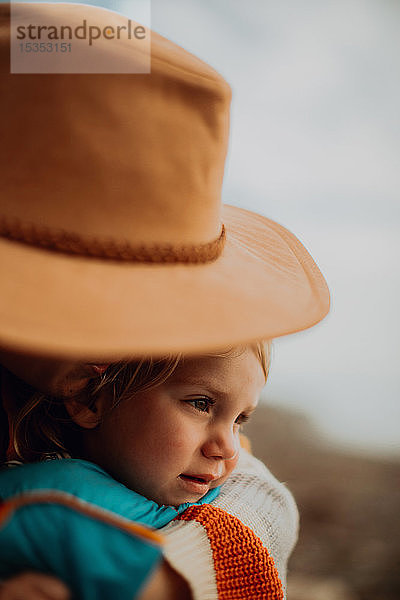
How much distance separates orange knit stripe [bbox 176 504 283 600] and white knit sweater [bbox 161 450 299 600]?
14 mm

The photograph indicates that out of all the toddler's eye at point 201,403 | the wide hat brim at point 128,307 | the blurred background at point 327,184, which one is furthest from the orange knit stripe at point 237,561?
the blurred background at point 327,184

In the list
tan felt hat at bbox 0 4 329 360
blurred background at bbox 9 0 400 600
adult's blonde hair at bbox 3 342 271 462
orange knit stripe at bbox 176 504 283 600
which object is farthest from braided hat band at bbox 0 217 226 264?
blurred background at bbox 9 0 400 600

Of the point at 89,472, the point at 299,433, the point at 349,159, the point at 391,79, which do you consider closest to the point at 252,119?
the point at 349,159

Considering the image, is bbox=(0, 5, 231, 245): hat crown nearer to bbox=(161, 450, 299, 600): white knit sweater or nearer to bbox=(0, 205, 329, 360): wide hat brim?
bbox=(0, 205, 329, 360): wide hat brim

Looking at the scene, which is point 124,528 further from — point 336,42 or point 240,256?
point 336,42

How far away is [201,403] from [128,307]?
322 mm

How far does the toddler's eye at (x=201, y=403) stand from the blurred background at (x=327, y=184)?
6.23ft

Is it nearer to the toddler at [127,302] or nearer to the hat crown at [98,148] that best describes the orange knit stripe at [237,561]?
the toddler at [127,302]

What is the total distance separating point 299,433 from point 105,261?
2606 millimetres

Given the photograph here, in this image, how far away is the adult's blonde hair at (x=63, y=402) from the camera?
0.81 m

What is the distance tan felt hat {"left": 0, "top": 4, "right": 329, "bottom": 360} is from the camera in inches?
21.0

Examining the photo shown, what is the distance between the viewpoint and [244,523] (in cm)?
85

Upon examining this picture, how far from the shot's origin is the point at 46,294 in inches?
21.0

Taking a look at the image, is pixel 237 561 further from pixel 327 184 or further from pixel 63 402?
pixel 327 184
